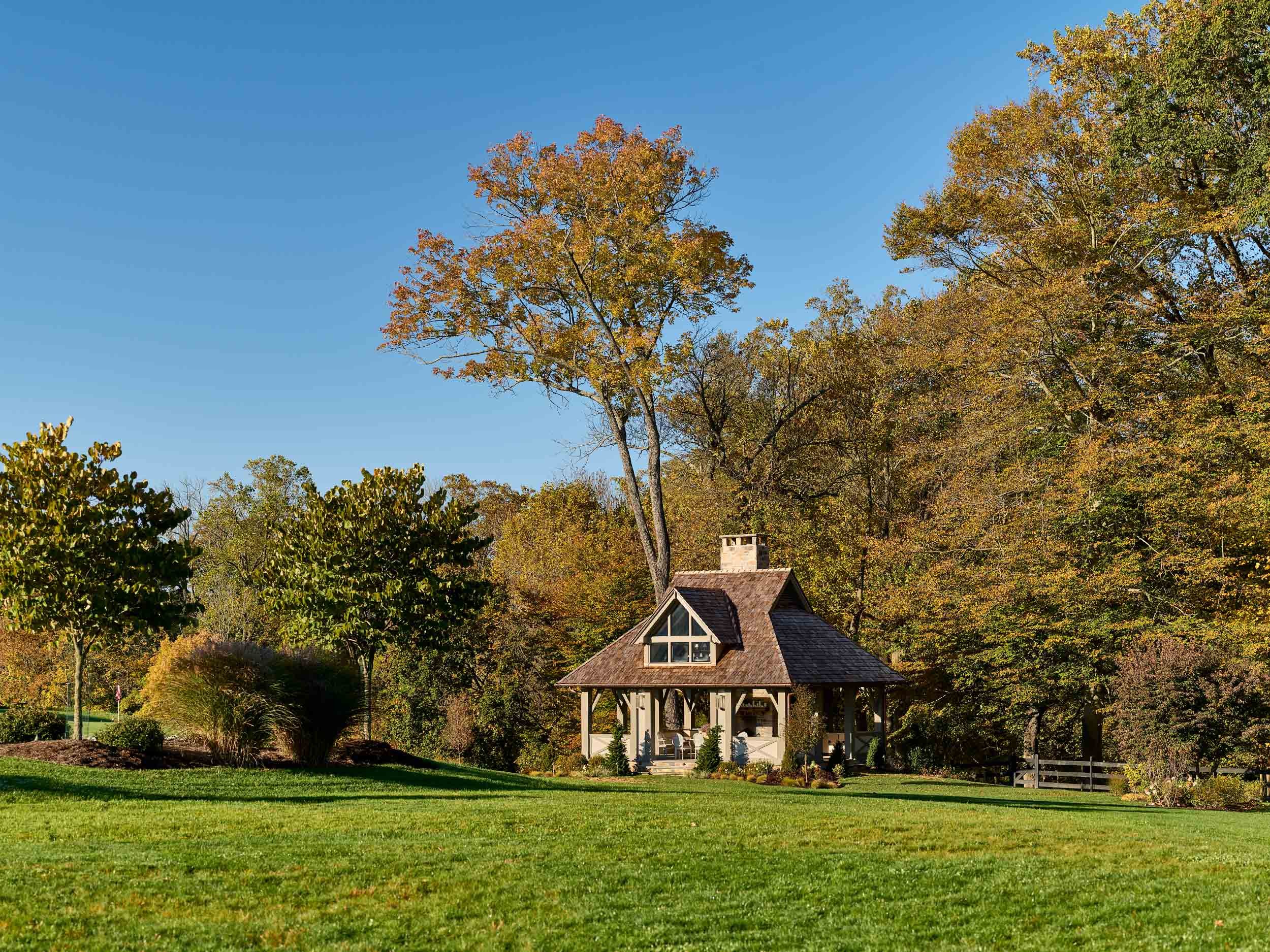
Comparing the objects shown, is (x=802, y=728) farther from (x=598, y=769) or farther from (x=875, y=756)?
(x=598, y=769)

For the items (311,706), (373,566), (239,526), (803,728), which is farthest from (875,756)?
(239,526)

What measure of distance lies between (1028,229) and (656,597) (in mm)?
16190

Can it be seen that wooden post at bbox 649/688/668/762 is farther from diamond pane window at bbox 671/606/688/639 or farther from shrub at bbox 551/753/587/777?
shrub at bbox 551/753/587/777

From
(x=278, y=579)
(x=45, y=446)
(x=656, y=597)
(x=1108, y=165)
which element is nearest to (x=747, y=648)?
(x=656, y=597)

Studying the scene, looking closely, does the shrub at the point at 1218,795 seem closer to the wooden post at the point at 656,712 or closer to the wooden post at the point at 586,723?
the wooden post at the point at 656,712

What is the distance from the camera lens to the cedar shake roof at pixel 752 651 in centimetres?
3309

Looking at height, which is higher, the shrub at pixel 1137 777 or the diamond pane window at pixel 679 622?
the diamond pane window at pixel 679 622

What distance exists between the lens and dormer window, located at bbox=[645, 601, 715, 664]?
34.5 metres

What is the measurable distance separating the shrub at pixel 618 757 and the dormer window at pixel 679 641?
8.54 feet

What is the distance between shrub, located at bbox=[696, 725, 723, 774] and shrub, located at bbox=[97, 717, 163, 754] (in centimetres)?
1439

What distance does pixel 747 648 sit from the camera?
34.2 meters

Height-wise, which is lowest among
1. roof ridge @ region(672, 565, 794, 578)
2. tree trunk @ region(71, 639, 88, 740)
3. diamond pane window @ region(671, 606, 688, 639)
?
tree trunk @ region(71, 639, 88, 740)

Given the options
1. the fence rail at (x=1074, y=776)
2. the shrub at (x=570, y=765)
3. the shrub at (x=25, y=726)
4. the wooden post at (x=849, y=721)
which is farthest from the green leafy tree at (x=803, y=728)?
the shrub at (x=25, y=726)

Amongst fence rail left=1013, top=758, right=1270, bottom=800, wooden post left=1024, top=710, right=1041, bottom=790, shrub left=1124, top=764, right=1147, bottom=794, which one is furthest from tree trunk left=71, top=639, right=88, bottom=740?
wooden post left=1024, top=710, right=1041, bottom=790
